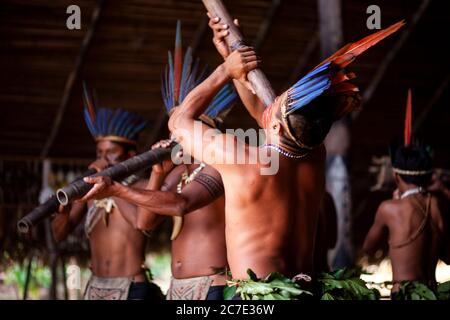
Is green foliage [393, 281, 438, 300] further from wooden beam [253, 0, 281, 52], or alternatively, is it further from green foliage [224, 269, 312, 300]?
wooden beam [253, 0, 281, 52]

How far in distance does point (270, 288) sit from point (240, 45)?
1031mm

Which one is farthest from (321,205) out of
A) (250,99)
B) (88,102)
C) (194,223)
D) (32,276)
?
(32,276)

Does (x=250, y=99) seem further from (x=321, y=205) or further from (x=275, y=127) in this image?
(x=321, y=205)

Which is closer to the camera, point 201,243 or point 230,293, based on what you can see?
point 230,293

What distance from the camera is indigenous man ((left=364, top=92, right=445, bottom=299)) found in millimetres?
5270

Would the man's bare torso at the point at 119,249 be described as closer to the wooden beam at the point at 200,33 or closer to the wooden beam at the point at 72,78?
the wooden beam at the point at 72,78

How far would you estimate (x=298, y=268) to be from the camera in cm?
344

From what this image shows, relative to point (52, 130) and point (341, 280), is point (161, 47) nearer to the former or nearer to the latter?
point (52, 130)

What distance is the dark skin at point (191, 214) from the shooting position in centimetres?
426

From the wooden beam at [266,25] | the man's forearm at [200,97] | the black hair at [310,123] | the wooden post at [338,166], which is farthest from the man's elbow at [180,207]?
the wooden beam at [266,25]

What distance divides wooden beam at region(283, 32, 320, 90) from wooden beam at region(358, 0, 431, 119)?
714 millimetres

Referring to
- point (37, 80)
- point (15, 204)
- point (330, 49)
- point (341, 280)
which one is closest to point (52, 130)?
point (37, 80)

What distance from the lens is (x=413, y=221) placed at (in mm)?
5320

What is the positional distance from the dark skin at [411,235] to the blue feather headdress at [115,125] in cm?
161
